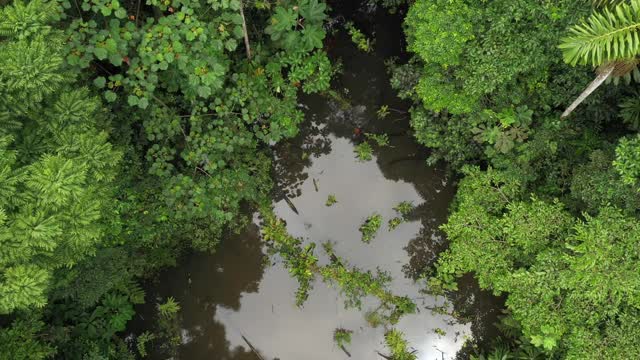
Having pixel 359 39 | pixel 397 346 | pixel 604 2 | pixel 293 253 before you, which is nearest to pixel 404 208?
pixel 293 253

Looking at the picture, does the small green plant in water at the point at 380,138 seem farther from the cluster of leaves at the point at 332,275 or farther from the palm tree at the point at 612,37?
the palm tree at the point at 612,37

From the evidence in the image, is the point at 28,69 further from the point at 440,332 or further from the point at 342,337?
the point at 440,332

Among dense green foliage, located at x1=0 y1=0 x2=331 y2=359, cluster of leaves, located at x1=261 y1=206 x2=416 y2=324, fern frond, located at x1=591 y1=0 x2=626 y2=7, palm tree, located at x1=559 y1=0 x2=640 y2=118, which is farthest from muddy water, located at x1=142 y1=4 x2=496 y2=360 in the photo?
palm tree, located at x1=559 y1=0 x2=640 y2=118

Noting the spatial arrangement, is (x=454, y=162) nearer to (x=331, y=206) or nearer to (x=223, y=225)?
(x=331, y=206)

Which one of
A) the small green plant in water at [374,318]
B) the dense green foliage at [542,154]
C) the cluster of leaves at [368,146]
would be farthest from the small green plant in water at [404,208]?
the small green plant in water at [374,318]

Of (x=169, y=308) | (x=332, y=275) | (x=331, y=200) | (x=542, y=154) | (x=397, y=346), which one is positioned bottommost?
(x=397, y=346)

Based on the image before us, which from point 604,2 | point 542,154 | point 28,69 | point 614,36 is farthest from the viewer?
point 542,154

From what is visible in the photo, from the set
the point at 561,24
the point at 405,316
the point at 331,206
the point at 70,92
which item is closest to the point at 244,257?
the point at 331,206
